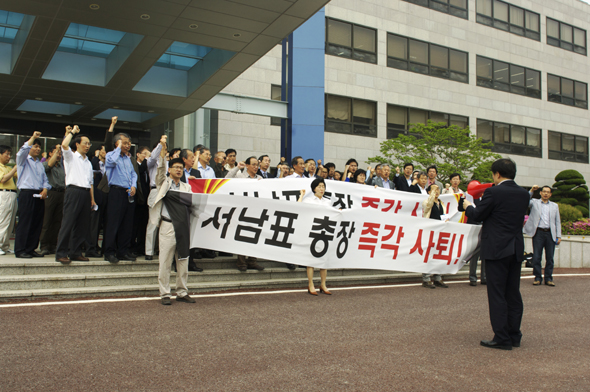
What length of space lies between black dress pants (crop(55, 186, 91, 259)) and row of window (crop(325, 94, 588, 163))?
54.4ft

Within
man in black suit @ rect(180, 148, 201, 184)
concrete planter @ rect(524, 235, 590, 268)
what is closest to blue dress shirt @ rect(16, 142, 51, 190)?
man in black suit @ rect(180, 148, 201, 184)

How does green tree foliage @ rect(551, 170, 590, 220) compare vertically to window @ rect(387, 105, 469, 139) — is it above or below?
below

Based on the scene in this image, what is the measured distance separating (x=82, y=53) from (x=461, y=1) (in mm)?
22574

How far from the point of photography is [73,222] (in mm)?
7242

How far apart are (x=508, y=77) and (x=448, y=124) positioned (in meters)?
6.40

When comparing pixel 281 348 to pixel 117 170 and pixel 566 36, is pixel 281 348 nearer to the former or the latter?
pixel 117 170

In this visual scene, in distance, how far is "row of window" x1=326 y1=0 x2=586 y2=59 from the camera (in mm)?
23255

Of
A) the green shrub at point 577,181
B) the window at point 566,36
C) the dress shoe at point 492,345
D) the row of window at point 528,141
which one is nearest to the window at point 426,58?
the row of window at point 528,141

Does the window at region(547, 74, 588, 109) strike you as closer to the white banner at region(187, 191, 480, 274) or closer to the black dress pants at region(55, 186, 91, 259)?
the white banner at region(187, 191, 480, 274)

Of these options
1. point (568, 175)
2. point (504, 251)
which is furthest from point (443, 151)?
point (504, 251)

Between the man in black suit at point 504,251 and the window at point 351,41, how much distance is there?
1890 centimetres

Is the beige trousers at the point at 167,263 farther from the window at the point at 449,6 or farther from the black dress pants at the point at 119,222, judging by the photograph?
the window at the point at 449,6

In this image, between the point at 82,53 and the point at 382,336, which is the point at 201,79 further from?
the point at 382,336

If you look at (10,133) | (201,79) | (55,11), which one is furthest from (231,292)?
(10,133)
